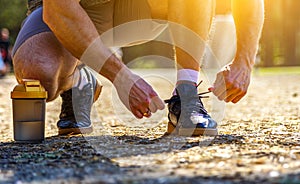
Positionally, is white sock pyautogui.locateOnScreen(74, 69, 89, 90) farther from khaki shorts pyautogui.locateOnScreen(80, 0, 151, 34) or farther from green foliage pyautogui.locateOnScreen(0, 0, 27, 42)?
green foliage pyautogui.locateOnScreen(0, 0, 27, 42)

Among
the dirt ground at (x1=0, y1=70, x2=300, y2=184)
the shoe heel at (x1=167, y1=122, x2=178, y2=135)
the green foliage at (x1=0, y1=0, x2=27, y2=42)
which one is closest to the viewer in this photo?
the dirt ground at (x1=0, y1=70, x2=300, y2=184)

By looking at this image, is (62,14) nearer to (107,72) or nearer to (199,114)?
(107,72)

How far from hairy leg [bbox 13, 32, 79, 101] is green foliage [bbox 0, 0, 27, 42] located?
71.7 ft

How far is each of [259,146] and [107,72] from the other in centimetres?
64

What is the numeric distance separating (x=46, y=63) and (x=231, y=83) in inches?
32.6

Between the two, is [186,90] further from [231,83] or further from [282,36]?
[282,36]

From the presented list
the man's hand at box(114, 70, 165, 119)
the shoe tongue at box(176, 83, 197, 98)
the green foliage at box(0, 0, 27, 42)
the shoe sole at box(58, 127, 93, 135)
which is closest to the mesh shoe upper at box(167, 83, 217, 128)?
the shoe tongue at box(176, 83, 197, 98)

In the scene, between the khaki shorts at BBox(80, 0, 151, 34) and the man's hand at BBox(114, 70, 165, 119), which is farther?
the khaki shorts at BBox(80, 0, 151, 34)

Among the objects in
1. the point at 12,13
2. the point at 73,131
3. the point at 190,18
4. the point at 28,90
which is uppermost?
the point at 12,13

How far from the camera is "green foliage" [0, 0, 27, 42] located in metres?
24.5

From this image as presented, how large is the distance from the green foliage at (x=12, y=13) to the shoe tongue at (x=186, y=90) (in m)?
22.3

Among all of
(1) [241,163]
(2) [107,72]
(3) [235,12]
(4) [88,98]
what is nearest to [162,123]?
Answer: (4) [88,98]

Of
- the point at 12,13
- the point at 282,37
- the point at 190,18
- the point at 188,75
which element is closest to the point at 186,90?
the point at 188,75

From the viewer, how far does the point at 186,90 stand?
2.67 metres
